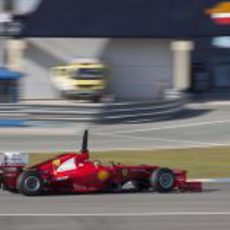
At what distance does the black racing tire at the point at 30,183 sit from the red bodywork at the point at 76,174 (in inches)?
3.3

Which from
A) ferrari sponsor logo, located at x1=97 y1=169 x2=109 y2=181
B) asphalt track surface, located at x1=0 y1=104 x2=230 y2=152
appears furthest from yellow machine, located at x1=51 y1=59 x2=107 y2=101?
ferrari sponsor logo, located at x1=97 y1=169 x2=109 y2=181

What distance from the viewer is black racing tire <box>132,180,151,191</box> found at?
15477 millimetres

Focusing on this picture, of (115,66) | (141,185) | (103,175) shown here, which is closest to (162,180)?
(141,185)

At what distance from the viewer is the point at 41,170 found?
14758 millimetres

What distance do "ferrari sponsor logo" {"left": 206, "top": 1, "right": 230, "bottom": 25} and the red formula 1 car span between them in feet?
83.0

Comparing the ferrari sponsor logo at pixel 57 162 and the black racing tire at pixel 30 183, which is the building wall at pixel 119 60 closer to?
the ferrari sponsor logo at pixel 57 162

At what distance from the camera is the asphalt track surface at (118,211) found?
11789mm

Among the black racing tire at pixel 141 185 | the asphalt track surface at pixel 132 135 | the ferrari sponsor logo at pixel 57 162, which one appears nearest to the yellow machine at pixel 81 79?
the asphalt track surface at pixel 132 135

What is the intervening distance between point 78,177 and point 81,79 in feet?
80.0

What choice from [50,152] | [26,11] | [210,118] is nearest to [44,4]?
[26,11]

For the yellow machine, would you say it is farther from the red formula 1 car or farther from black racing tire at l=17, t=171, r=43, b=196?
black racing tire at l=17, t=171, r=43, b=196

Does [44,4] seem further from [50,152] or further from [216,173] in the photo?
[216,173]

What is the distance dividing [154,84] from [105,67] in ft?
7.32

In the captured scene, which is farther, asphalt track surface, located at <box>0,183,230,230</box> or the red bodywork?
the red bodywork
